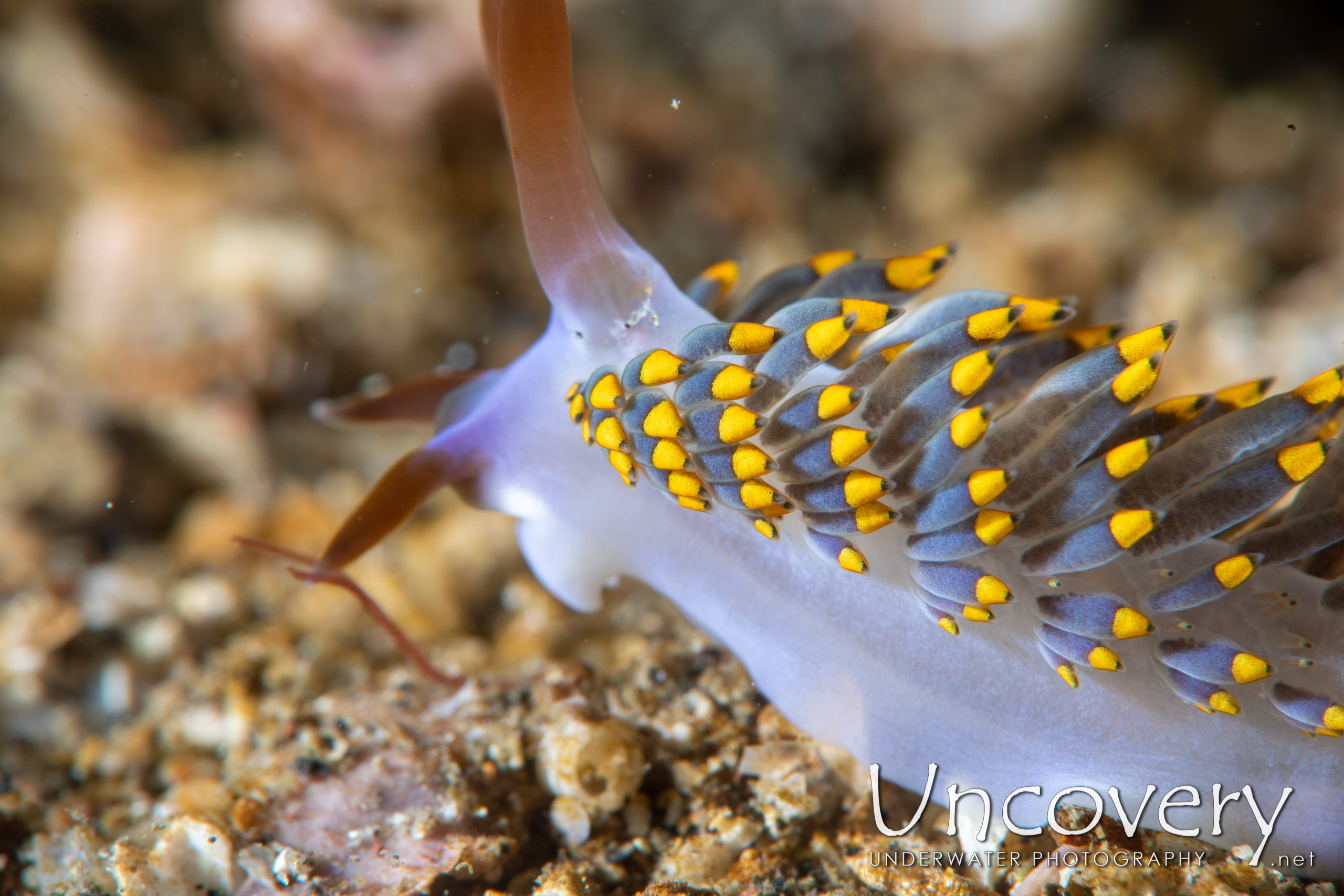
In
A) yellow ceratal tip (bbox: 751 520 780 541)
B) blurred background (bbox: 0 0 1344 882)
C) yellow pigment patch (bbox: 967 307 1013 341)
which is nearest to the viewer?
yellow pigment patch (bbox: 967 307 1013 341)

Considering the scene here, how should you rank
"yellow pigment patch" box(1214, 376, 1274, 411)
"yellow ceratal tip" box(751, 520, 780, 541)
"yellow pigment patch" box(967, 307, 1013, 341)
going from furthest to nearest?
"yellow pigment patch" box(1214, 376, 1274, 411), "yellow ceratal tip" box(751, 520, 780, 541), "yellow pigment patch" box(967, 307, 1013, 341)

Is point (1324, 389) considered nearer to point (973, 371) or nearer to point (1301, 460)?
point (1301, 460)

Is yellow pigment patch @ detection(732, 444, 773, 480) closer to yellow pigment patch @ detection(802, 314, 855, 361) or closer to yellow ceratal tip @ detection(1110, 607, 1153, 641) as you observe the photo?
yellow pigment patch @ detection(802, 314, 855, 361)

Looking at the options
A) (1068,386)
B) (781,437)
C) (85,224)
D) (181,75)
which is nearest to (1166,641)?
(1068,386)

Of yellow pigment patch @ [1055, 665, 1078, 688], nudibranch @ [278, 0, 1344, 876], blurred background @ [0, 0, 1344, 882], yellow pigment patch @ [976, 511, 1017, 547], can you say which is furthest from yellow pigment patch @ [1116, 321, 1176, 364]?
blurred background @ [0, 0, 1344, 882]

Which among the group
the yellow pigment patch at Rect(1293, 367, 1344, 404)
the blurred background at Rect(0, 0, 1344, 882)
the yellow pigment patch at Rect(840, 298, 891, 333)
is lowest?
the blurred background at Rect(0, 0, 1344, 882)

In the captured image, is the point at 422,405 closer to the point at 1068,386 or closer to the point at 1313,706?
the point at 1068,386
